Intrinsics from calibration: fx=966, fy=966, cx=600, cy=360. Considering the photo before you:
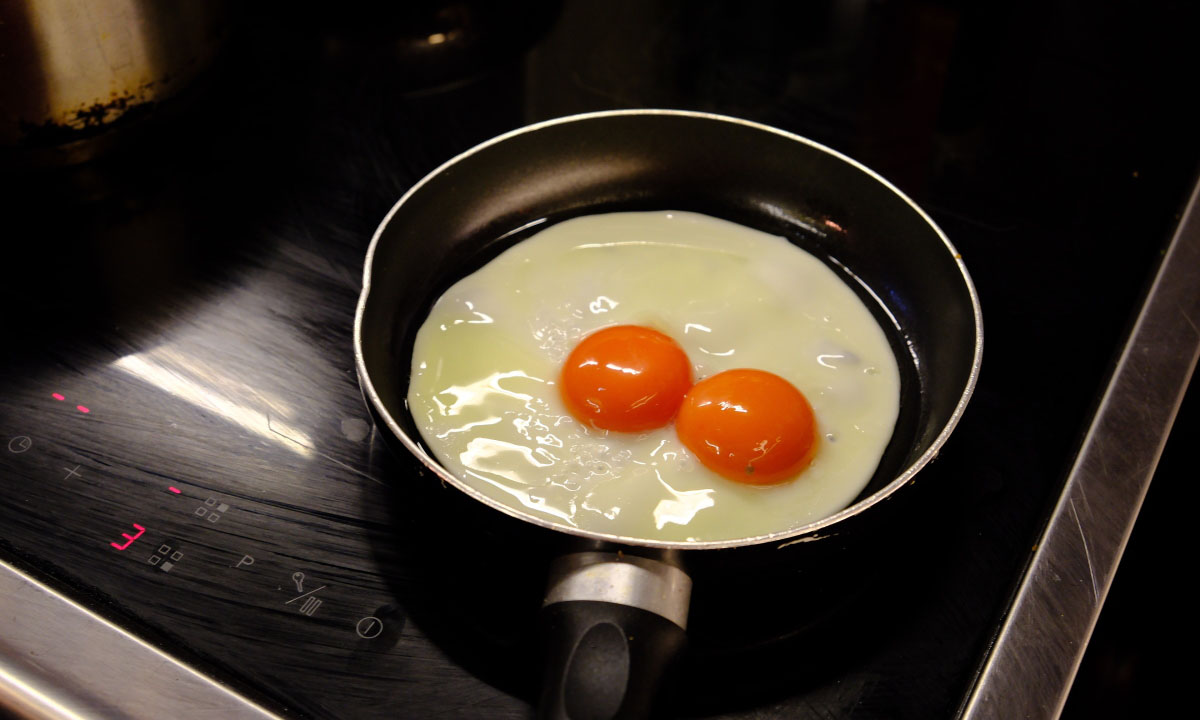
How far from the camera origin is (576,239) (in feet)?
4.23

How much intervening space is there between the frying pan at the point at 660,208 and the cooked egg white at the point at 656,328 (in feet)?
0.11

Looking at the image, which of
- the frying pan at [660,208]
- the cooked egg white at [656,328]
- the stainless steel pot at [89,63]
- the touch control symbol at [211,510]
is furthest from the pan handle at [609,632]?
the stainless steel pot at [89,63]

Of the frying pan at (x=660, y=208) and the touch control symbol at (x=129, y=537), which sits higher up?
the frying pan at (x=660, y=208)

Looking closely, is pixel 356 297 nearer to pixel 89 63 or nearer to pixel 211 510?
pixel 211 510

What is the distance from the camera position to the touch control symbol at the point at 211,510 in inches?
38.5

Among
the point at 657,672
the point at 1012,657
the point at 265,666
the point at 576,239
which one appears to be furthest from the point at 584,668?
the point at 576,239

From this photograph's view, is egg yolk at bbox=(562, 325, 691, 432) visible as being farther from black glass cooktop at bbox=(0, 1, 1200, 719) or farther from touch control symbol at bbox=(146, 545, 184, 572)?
touch control symbol at bbox=(146, 545, 184, 572)

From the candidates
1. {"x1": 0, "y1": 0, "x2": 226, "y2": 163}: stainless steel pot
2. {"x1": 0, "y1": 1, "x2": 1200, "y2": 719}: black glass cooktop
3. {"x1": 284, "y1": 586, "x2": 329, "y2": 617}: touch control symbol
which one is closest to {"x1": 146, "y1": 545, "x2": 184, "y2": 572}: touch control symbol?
{"x1": 0, "y1": 1, "x2": 1200, "y2": 719}: black glass cooktop

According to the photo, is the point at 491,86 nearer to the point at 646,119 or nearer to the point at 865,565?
the point at 646,119

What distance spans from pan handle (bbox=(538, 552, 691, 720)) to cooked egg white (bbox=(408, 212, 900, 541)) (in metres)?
0.16

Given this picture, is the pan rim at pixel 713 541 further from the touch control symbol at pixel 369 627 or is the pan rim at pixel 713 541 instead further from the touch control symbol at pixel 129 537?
the touch control symbol at pixel 129 537

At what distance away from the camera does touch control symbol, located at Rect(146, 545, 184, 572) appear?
94cm

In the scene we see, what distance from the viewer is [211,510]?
984 mm

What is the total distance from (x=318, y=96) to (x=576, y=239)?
1.78 ft
